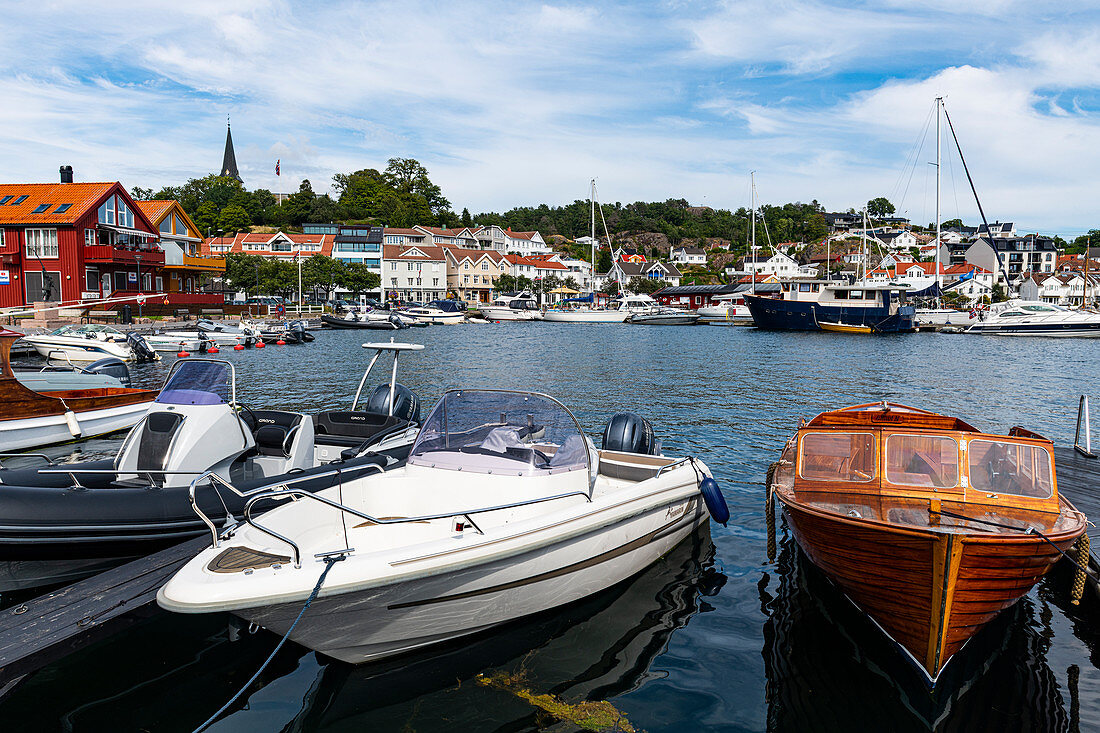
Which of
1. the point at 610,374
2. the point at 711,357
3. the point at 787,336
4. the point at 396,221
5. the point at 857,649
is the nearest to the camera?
the point at 857,649

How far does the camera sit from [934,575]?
5.47m

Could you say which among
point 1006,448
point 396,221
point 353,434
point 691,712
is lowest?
point 691,712

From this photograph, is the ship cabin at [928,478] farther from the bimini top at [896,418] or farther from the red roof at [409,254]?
the red roof at [409,254]

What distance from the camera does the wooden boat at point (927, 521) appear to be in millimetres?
5504

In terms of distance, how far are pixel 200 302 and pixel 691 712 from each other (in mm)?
56123

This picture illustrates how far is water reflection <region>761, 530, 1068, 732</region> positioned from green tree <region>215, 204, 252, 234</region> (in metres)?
125

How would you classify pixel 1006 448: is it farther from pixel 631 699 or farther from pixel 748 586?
pixel 631 699

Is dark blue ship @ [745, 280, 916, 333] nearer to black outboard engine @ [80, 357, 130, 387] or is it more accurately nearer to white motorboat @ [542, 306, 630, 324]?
white motorboat @ [542, 306, 630, 324]

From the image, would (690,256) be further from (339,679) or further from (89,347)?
(339,679)

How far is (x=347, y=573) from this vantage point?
5.35 meters

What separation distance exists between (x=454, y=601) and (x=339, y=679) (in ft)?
4.19

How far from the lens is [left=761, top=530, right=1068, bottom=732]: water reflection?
18.5 feet

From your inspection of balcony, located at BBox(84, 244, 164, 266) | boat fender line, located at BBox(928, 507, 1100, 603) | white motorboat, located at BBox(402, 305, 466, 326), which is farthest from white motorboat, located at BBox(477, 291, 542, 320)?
boat fender line, located at BBox(928, 507, 1100, 603)

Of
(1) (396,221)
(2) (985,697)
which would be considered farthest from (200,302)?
(1) (396,221)
